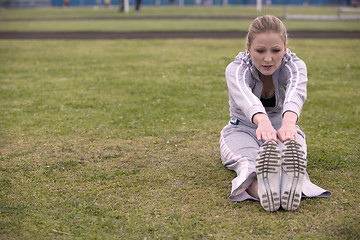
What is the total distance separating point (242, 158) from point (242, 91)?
52 centimetres

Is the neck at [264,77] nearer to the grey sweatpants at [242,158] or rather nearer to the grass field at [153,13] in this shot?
the grey sweatpants at [242,158]

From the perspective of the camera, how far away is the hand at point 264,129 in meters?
3.27

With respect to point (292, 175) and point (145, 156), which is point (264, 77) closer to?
point (292, 175)

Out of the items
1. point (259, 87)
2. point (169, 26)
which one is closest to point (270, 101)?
point (259, 87)

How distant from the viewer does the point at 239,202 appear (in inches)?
133

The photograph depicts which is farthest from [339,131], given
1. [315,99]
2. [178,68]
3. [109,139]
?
[178,68]

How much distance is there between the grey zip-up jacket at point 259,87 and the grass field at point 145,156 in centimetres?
61

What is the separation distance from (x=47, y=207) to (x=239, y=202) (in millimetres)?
1349

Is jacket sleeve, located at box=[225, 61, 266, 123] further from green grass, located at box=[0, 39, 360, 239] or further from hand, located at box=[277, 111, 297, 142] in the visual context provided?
green grass, located at box=[0, 39, 360, 239]

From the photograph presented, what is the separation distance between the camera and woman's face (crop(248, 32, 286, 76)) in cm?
358

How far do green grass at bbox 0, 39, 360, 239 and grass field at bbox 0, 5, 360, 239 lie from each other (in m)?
0.01

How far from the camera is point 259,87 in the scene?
390 cm

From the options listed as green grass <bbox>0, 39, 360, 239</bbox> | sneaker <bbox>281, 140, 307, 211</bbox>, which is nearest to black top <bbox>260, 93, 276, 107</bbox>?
green grass <bbox>0, 39, 360, 239</bbox>

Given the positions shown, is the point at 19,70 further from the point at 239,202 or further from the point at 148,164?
the point at 239,202
